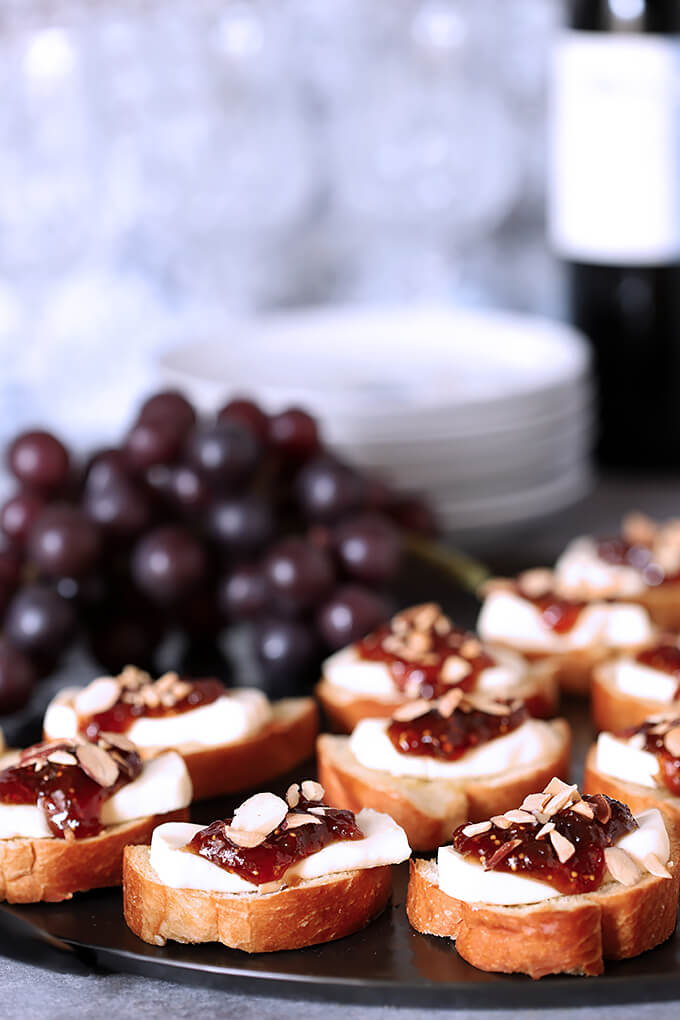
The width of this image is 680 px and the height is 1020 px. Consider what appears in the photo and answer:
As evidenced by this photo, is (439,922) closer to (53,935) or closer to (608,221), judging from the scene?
(53,935)

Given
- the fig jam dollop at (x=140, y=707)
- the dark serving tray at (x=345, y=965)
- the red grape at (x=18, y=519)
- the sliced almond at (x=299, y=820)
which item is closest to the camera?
the dark serving tray at (x=345, y=965)

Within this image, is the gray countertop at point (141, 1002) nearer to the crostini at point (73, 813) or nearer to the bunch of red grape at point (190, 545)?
the crostini at point (73, 813)

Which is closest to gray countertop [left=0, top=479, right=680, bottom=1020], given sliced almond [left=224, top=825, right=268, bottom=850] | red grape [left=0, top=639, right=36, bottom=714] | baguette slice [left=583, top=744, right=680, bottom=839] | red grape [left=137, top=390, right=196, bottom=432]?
sliced almond [left=224, top=825, right=268, bottom=850]

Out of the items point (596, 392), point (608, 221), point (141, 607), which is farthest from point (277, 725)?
point (596, 392)

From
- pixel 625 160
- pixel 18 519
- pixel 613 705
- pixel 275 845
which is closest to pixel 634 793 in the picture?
pixel 613 705

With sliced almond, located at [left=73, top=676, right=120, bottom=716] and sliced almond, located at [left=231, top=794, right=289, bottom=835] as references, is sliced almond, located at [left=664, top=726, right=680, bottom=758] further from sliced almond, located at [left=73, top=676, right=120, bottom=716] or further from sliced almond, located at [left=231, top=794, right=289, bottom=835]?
sliced almond, located at [left=73, top=676, right=120, bottom=716]

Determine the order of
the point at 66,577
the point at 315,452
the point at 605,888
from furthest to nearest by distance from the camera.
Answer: the point at 315,452 < the point at 66,577 < the point at 605,888

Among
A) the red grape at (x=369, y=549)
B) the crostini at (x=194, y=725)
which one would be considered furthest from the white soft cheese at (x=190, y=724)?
the red grape at (x=369, y=549)
